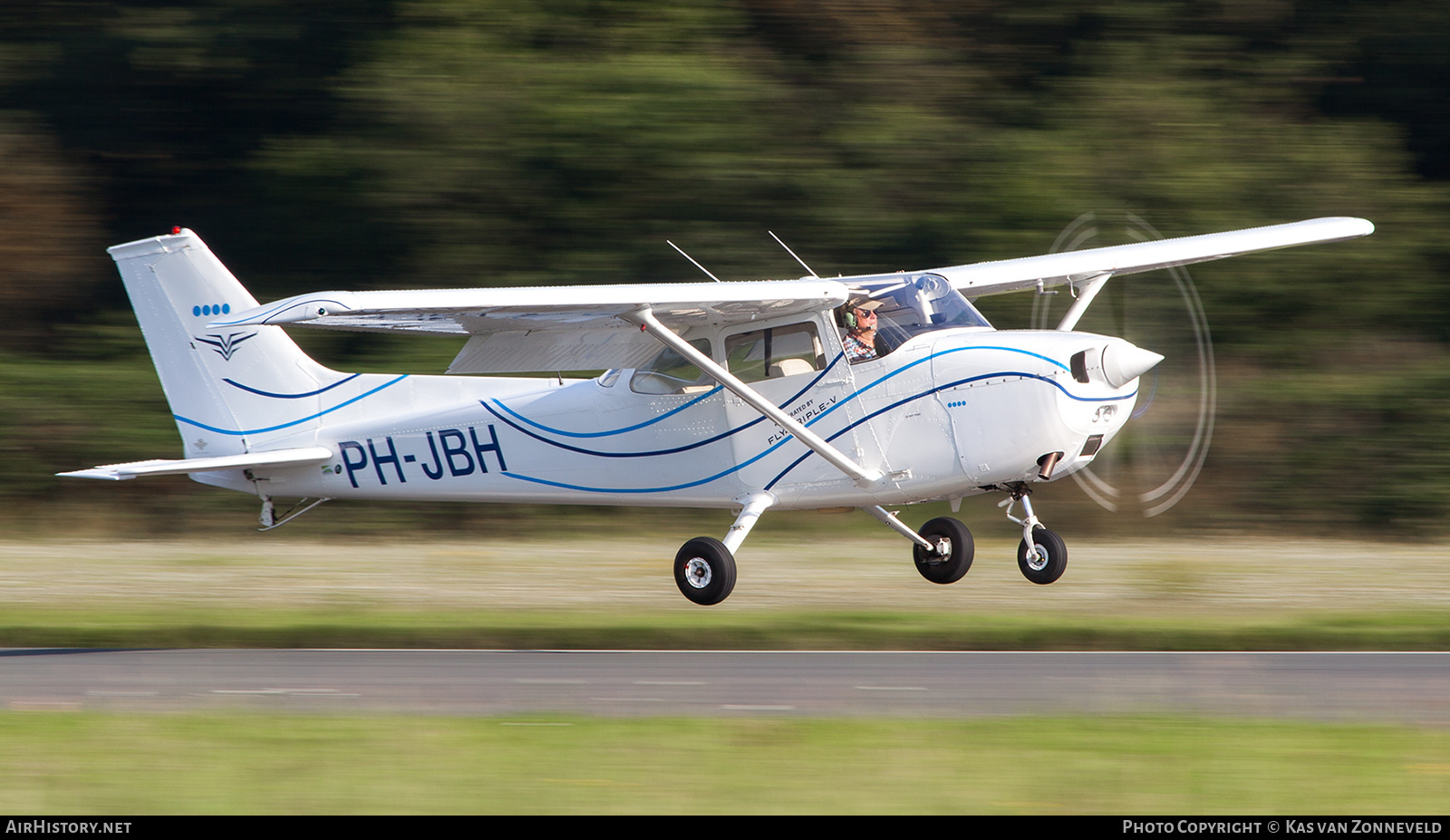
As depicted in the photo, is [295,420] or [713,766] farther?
[295,420]

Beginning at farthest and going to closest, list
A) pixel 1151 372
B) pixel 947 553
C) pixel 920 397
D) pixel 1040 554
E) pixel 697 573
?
pixel 1151 372 → pixel 947 553 → pixel 1040 554 → pixel 697 573 → pixel 920 397

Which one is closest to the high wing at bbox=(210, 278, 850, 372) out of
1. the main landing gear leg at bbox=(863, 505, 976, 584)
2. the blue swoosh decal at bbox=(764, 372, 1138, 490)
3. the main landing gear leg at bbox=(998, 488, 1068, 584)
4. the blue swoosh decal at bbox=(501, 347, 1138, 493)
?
the blue swoosh decal at bbox=(501, 347, 1138, 493)

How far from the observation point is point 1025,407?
991 centimetres

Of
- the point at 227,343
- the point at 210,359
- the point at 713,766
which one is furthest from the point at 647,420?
the point at 713,766

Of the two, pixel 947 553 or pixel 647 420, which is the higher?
pixel 647 420

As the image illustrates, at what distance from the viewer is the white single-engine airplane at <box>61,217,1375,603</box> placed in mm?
9969

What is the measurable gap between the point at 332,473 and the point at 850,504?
442cm

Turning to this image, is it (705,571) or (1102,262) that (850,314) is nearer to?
(705,571)

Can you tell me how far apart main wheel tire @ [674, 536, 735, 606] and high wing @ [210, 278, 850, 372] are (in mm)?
1612

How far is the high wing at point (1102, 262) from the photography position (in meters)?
11.9

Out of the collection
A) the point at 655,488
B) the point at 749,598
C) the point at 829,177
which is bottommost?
the point at 749,598

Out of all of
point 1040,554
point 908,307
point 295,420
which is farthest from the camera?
point 295,420

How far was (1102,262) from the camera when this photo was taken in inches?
475

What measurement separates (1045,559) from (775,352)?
8.74ft
